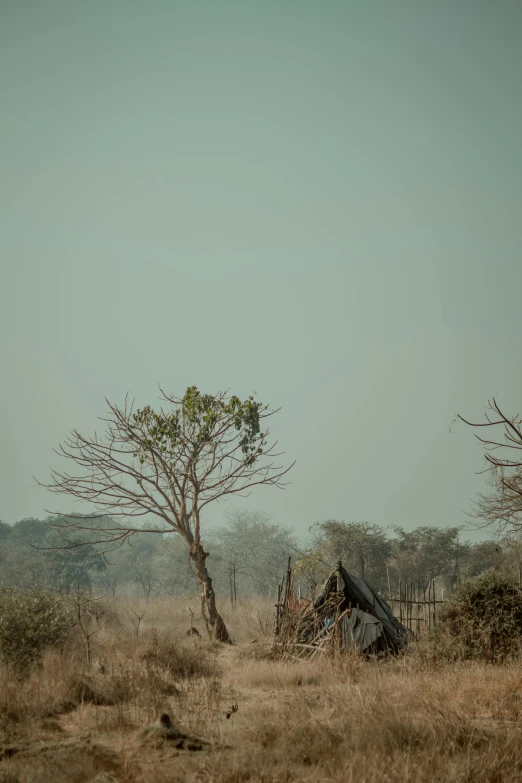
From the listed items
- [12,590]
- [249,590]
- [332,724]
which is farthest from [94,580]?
[332,724]

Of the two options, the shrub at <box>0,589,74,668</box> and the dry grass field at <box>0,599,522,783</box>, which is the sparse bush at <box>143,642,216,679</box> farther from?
the shrub at <box>0,589,74,668</box>

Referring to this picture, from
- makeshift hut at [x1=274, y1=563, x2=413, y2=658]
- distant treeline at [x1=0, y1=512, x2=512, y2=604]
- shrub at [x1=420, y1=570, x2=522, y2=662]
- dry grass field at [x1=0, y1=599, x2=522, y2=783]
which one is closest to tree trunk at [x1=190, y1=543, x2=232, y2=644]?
makeshift hut at [x1=274, y1=563, x2=413, y2=658]

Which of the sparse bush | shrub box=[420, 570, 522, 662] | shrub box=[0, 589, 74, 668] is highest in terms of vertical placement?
shrub box=[420, 570, 522, 662]

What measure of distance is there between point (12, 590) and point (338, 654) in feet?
28.4

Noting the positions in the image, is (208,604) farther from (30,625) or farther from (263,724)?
(263,724)

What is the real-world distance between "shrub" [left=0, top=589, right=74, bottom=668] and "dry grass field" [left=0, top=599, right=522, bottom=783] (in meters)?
0.86

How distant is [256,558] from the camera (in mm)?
58469

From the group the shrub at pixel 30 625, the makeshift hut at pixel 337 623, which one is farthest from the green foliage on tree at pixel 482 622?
the shrub at pixel 30 625

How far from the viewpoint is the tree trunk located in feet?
55.7

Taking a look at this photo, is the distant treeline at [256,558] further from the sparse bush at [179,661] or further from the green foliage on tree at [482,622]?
the green foliage on tree at [482,622]

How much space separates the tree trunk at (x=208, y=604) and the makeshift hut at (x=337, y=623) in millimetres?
2254

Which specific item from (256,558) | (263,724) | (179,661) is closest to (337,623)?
(179,661)

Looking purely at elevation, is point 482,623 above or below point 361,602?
below

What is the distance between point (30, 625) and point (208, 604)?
591 cm
